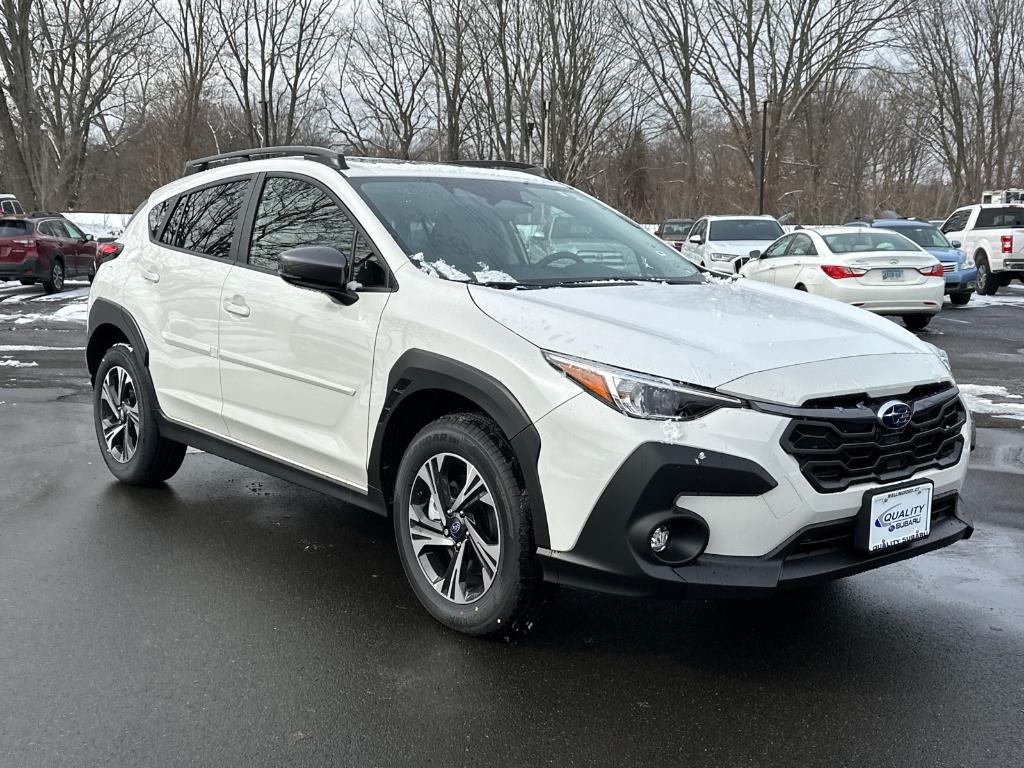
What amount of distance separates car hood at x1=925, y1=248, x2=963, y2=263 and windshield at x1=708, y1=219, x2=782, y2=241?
3117 millimetres

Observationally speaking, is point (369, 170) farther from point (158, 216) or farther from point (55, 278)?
point (55, 278)

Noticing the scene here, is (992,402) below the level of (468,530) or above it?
below

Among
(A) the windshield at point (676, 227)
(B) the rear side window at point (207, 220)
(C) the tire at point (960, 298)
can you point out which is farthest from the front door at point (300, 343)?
(A) the windshield at point (676, 227)

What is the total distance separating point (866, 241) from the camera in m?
14.9

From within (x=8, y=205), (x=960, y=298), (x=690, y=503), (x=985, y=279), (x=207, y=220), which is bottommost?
(x=960, y=298)

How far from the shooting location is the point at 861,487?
10.3 feet

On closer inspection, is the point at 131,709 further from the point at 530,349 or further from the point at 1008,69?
the point at 1008,69

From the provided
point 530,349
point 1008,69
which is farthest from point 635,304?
point 1008,69

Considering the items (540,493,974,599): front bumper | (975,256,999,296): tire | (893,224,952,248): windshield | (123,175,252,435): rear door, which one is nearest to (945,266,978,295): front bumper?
(893,224,952,248): windshield

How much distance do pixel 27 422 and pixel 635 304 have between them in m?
5.79

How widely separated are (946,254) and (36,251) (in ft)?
59.5

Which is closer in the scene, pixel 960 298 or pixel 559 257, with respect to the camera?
pixel 559 257

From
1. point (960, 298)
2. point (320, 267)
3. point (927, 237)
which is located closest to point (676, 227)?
point (927, 237)

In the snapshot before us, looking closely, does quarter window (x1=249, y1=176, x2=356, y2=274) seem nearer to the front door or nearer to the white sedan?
the front door
